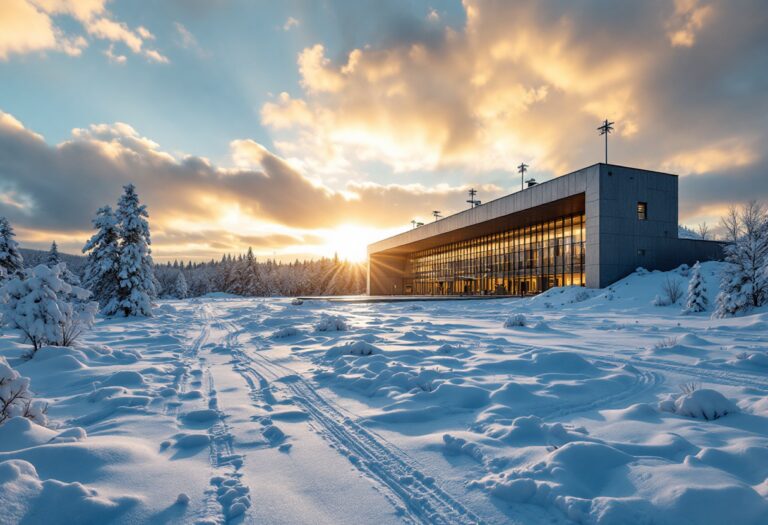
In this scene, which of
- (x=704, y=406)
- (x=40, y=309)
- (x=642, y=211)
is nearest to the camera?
(x=704, y=406)

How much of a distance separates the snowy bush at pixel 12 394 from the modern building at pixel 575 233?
34.1 meters

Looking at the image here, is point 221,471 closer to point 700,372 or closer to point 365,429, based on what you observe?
point 365,429

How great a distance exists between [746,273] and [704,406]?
55.9 ft

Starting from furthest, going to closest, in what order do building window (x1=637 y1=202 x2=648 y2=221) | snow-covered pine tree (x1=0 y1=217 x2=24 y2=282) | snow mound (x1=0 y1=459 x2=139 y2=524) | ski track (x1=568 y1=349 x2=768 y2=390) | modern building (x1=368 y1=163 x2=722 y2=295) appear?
building window (x1=637 y1=202 x2=648 y2=221), modern building (x1=368 y1=163 x2=722 y2=295), snow-covered pine tree (x1=0 y1=217 x2=24 y2=282), ski track (x1=568 y1=349 x2=768 y2=390), snow mound (x1=0 y1=459 x2=139 y2=524)

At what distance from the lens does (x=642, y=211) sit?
31.2 metres

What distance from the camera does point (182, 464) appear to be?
362cm

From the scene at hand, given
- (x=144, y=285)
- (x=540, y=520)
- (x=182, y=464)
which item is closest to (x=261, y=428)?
(x=182, y=464)

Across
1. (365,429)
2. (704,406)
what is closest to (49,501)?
(365,429)

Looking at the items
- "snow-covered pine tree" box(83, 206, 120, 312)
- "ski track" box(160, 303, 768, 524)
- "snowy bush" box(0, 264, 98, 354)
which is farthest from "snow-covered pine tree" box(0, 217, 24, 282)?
"ski track" box(160, 303, 768, 524)

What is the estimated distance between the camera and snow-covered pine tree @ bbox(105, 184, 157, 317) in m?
21.7

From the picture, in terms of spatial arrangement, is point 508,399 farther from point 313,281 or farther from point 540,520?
point 313,281

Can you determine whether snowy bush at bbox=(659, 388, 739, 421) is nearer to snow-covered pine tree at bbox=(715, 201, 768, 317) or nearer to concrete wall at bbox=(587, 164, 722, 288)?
snow-covered pine tree at bbox=(715, 201, 768, 317)

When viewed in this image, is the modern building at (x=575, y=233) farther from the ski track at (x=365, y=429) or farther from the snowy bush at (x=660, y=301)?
the ski track at (x=365, y=429)

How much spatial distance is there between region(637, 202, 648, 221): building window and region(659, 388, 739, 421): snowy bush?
1278 inches
